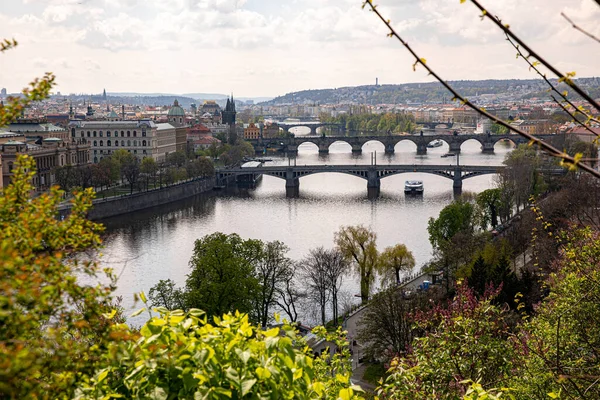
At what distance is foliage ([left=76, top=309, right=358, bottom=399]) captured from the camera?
8.21ft

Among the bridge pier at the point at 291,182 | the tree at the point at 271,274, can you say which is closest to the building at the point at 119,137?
the bridge pier at the point at 291,182

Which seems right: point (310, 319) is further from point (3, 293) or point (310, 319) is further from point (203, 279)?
point (3, 293)

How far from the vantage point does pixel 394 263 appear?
1919 cm

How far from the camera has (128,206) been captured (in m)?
32.3

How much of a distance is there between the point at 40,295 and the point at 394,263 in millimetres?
17566

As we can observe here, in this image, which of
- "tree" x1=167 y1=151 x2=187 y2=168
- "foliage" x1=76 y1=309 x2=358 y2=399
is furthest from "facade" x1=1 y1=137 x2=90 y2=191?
"foliage" x1=76 y1=309 x2=358 y2=399

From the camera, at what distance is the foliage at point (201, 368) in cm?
250

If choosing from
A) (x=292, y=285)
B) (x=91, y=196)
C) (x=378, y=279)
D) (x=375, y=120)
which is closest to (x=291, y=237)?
(x=378, y=279)

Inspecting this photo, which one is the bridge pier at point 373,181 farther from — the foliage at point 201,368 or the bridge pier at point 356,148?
the foliage at point 201,368

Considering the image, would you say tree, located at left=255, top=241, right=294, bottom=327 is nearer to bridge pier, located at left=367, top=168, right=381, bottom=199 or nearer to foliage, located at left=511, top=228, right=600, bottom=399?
foliage, located at left=511, top=228, right=600, bottom=399

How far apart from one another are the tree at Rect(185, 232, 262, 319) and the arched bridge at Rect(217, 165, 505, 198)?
73.2 feet

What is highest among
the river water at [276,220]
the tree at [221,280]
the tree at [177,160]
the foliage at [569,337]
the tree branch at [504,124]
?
the tree branch at [504,124]

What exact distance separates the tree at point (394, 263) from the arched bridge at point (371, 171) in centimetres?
1762

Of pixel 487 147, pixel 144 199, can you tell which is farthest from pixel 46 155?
pixel 487 147
